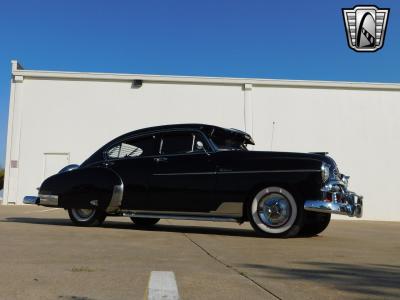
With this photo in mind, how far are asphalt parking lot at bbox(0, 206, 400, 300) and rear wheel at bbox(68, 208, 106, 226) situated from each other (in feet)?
3.91

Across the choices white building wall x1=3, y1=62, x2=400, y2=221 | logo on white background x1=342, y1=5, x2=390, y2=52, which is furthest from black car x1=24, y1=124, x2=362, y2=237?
white building wall x1=3, y1=62, x2=400, y2=221

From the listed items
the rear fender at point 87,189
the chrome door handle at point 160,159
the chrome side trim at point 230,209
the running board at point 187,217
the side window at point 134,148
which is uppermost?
the side window at point 134,148

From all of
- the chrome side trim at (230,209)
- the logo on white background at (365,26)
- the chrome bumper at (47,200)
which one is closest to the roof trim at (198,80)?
the logo on white background at (365,26)

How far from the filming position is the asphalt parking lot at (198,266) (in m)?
3.57

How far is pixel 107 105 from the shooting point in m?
21.3

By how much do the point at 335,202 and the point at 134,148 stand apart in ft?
10.8

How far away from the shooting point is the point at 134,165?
26.6ft

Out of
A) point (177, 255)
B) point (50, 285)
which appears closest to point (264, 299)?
point (50, 285)

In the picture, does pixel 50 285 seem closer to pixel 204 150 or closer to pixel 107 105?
pixel 204 150

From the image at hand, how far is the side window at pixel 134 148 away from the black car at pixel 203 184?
16 millimetres

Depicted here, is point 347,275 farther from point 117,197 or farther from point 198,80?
point 198,80

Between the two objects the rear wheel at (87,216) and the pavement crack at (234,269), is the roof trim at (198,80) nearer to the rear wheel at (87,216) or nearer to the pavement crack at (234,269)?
the rear wheel at (87,216)

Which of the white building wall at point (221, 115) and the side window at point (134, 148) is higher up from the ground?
the white building wall at point (221, 115)

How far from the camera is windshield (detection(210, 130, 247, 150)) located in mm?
7961
